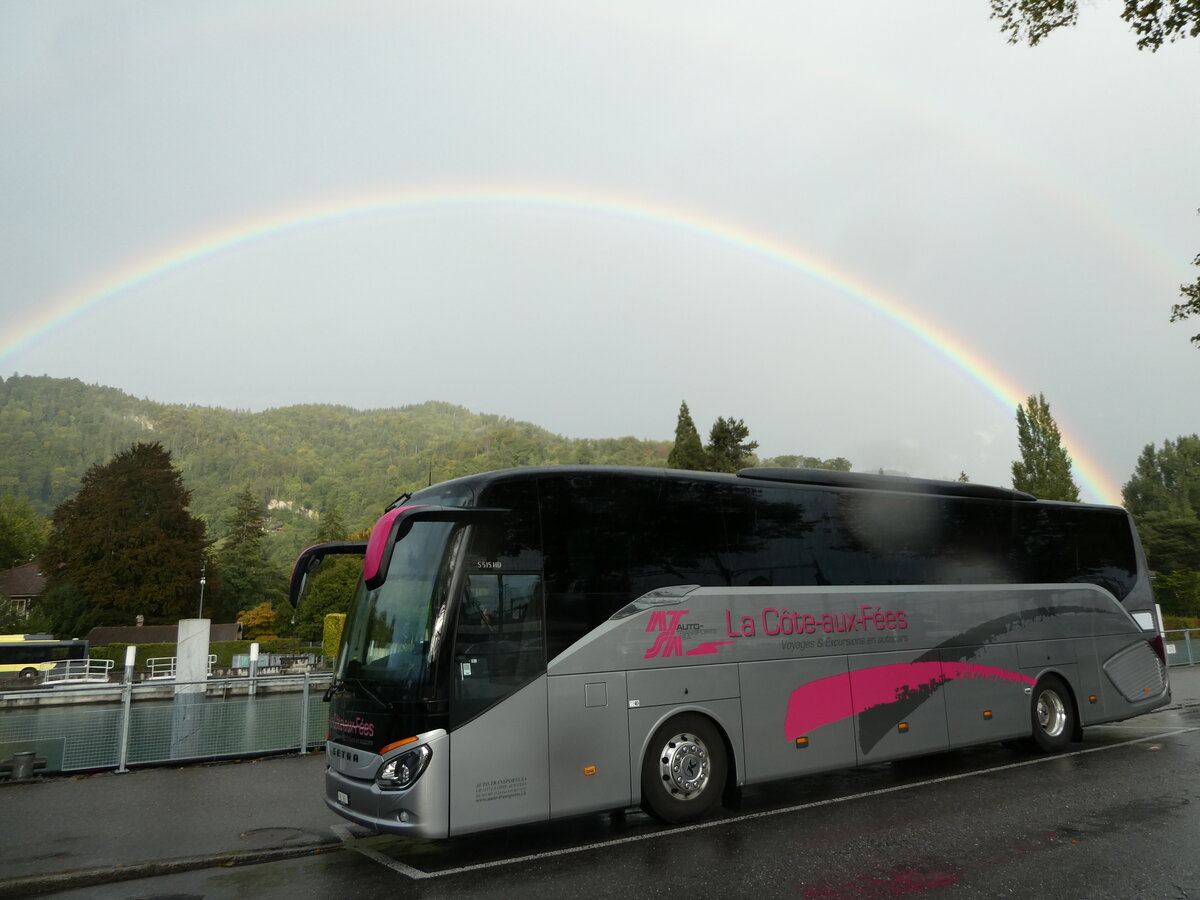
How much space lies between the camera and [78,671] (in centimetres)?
4453

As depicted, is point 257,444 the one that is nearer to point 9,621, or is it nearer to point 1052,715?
point 9,621

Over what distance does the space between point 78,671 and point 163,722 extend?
40.2m

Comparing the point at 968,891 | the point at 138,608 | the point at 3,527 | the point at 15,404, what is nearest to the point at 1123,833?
the point at 968,891

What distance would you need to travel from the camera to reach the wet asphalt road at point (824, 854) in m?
5.93

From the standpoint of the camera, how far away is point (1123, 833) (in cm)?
700

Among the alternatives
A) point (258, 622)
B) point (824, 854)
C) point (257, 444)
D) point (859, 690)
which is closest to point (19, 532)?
point (258, 622)

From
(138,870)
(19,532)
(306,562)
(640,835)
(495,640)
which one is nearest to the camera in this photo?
(138,870)

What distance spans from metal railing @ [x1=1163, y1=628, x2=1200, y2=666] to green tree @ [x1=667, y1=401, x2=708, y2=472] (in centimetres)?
3570

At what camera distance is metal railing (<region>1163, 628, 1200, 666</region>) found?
2508 cm

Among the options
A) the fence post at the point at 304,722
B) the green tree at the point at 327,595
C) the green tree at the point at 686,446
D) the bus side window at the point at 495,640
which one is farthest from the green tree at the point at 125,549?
the bus side window at the point at 495,640

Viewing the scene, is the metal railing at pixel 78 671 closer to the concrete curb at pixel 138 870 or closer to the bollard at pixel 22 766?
the bollard at pixel 22 766

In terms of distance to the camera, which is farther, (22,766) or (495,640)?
(22,766)

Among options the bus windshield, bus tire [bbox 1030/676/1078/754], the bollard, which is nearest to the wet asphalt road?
the bus windshield

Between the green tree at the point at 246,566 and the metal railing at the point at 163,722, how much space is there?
277ft
